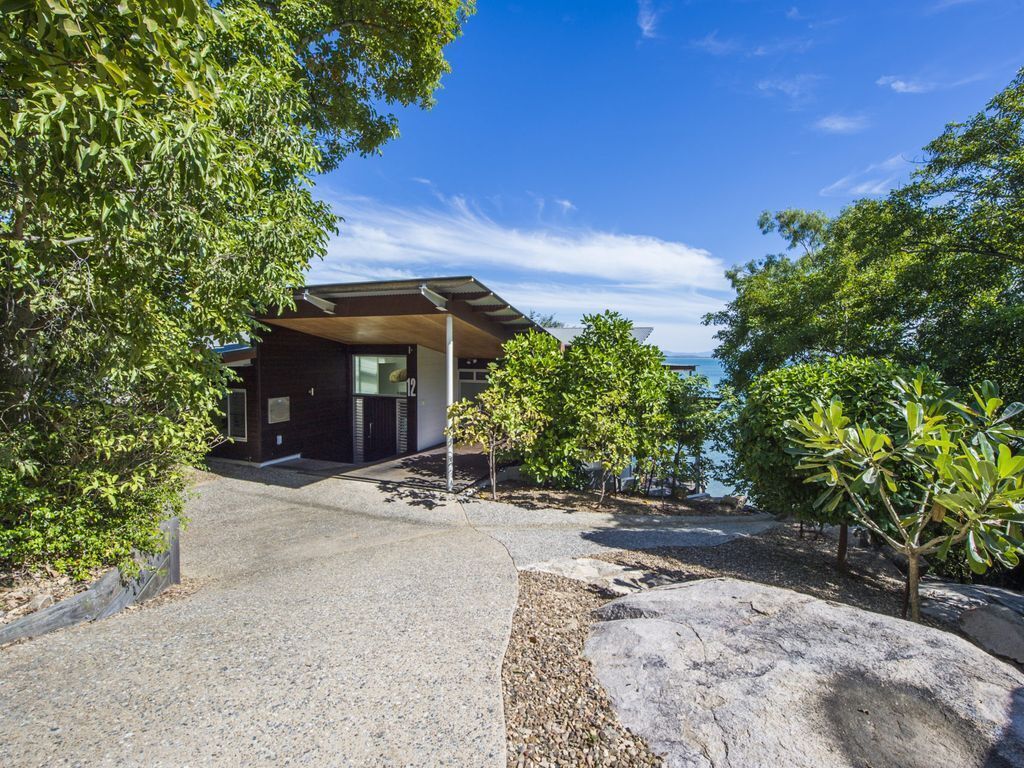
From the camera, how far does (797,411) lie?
14.1ft

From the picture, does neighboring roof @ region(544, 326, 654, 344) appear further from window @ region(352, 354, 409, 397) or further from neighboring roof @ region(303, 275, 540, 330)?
neighboring roof @ region(303, 275, 540, 330)

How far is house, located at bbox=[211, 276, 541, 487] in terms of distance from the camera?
269 inches

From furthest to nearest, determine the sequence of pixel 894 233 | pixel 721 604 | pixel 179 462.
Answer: pixel 894 233 < pixel 179 462 < pixel 721 604

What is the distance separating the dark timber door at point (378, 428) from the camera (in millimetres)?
11109

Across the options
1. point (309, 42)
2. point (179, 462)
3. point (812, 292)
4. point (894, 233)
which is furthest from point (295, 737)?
point (812, 292)

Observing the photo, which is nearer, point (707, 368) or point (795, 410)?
point (795, 410)

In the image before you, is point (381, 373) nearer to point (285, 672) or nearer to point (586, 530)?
point (586, 530)

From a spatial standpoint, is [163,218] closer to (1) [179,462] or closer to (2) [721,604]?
(1) [179,462]

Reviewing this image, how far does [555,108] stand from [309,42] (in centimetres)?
431

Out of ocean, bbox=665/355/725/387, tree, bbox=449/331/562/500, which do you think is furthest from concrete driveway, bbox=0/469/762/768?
ocean, bbox=665/355/725/387

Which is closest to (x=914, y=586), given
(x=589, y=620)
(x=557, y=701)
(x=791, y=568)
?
(x=791, y=568)

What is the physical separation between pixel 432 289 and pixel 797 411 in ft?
15.6

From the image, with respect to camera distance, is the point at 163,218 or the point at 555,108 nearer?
the point at 163,218

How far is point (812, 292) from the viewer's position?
382 inches
